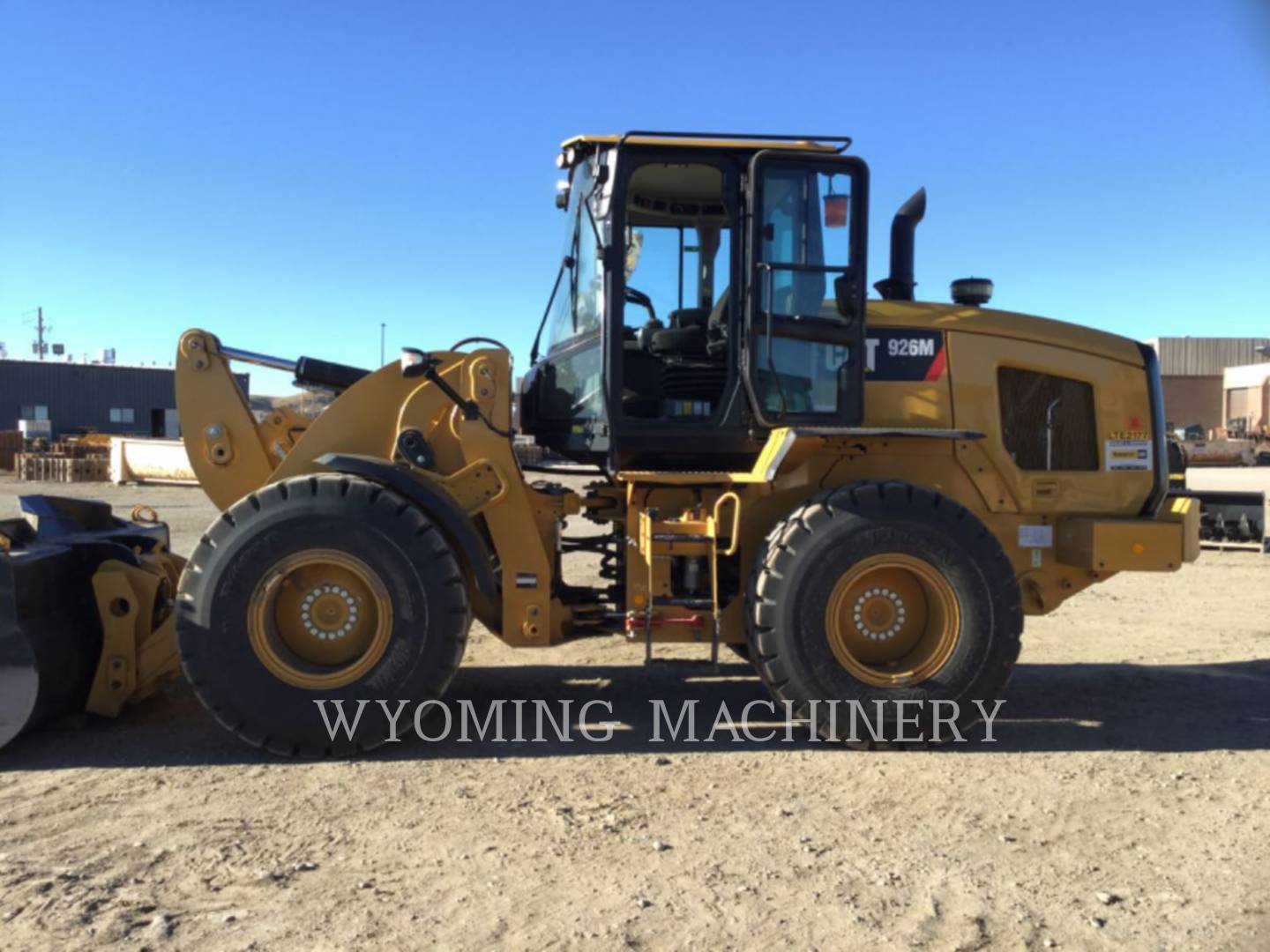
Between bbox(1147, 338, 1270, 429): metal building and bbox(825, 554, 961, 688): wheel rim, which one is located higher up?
bbox(1147, 338, 1270, 429): metal building

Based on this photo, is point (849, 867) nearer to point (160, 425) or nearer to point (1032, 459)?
point (1032, 459)

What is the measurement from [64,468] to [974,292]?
28322 millimetres

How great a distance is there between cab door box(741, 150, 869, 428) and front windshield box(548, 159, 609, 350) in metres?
0.81

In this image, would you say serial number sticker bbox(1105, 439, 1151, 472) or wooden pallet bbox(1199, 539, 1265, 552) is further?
wooden pallet bbox(1199, 539, 1265, 552)

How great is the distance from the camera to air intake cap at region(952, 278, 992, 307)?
5.80 meters

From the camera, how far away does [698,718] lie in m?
5.39

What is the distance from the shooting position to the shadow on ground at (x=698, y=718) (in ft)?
15.4

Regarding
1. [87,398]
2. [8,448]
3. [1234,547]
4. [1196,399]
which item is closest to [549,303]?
[1234,547]

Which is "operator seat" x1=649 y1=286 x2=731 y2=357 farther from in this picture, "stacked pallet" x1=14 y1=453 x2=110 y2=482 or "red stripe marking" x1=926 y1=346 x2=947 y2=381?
"stacked pallet" x1=14 y1=453 x2=110 y2=482

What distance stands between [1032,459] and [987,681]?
54.5 inches

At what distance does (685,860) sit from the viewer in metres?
3.54

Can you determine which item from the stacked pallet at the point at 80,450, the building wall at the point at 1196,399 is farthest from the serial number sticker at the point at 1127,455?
the building wall at the point at 1196,399

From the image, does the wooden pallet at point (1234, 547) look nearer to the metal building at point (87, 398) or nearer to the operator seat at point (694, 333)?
the operator seat at point (694, 333)

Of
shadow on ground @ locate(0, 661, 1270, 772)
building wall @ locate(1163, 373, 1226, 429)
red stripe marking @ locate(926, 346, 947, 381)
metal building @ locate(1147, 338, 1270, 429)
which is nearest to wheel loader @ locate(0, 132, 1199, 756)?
red stripe marking @ locate(926, 346, 947, 381)
